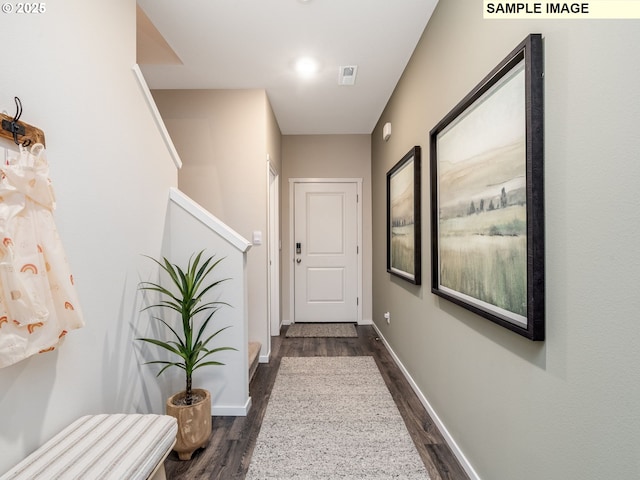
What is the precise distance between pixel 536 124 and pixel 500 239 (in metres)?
0.43

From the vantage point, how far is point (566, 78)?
3.21 feet

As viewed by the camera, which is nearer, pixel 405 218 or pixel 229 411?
pixel 229 411

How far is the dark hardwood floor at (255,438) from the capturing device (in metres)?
1.66

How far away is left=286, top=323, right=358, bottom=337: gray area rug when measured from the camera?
4008mm

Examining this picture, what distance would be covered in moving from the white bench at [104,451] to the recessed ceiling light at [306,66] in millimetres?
2472

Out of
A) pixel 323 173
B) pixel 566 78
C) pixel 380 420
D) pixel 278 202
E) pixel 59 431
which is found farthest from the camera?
pixel 323 173

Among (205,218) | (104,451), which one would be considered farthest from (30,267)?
(205,218)

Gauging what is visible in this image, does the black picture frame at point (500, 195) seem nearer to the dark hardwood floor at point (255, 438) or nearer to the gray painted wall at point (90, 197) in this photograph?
the dark hardwood floor at point (255, 438)

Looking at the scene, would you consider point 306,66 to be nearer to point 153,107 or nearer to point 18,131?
point 153,107

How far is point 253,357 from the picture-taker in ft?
9.18

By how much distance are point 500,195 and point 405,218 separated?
4.66 ft

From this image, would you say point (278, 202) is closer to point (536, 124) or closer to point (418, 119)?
point (418, 119)

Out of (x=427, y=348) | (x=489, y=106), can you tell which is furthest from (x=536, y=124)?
(x=427, y=348)

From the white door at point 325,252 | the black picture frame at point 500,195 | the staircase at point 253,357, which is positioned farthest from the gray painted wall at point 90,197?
the white door at point 325,252
